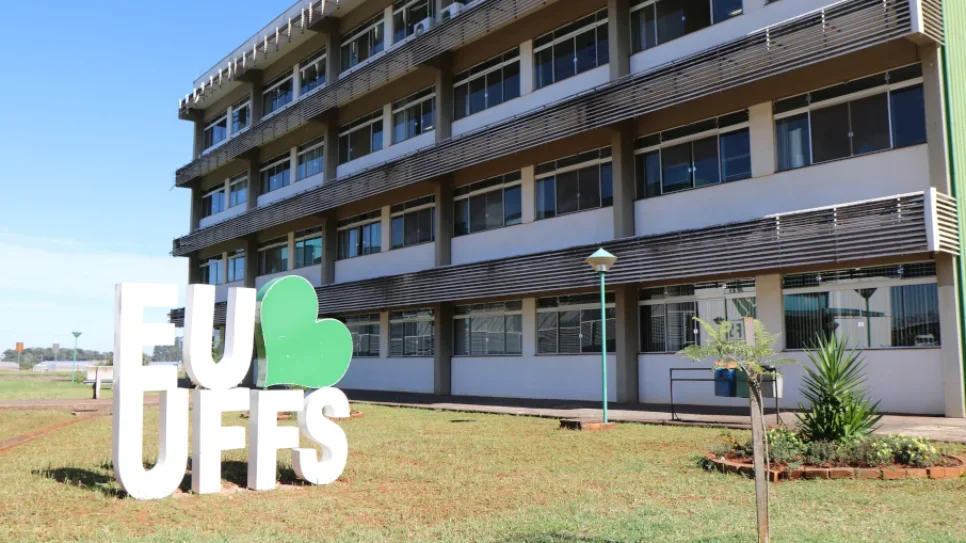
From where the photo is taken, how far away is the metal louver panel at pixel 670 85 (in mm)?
16844

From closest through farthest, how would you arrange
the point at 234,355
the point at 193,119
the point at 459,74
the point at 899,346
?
the point at 234,355
the point at 899,346
the point at 459,74
the point at 193,119

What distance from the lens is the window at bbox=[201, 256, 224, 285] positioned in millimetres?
47753

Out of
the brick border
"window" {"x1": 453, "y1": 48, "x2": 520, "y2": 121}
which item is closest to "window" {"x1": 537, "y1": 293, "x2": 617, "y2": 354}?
"window" {"x1": 453, "y1": 48, "x2": 520, "y2": 121}

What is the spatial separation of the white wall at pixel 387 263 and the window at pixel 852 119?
14419mm

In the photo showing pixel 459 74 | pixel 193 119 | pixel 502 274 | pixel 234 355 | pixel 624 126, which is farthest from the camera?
pixel 193 119

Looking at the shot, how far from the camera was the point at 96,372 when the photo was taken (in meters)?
31.9

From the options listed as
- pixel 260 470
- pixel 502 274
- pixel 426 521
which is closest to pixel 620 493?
pixel 426 521

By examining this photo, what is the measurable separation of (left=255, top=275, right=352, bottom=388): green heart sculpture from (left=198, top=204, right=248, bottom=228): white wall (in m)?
31.9

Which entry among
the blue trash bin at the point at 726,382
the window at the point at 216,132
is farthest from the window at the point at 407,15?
the blue trash bin at the point at 726,382

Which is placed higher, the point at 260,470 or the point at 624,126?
the point at 624,126

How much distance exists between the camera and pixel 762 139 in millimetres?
20078

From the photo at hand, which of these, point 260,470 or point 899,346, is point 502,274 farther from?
point 260,470

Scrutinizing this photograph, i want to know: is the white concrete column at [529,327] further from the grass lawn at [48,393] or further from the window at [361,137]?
the grass lawn at [48,393]

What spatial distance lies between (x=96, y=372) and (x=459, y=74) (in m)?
18.3
